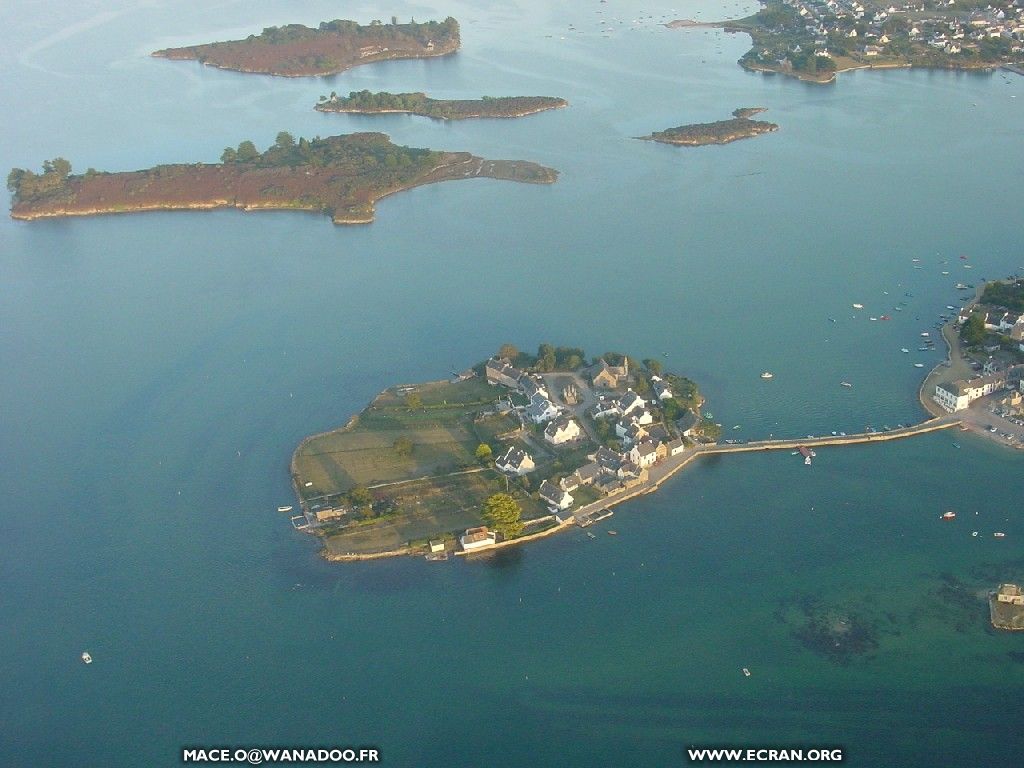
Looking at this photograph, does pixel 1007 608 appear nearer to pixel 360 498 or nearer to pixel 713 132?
pixel 360 498

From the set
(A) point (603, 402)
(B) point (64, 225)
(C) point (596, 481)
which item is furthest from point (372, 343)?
(B) point (64, 225)

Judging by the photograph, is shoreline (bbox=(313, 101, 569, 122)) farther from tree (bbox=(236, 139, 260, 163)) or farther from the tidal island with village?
the tidal island with village

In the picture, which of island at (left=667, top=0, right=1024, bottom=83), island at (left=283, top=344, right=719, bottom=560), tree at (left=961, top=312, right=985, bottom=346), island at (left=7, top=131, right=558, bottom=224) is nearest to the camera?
island at (left=283, top=344, right=719, bottom=560)

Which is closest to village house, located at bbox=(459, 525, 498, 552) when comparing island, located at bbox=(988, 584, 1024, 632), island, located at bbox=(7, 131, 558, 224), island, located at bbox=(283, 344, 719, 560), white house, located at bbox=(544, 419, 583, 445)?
island, located at bbox=(283, 344, 719, 560)

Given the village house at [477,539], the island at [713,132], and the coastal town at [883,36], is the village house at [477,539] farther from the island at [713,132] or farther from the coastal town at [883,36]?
the coastal town at [883,36]

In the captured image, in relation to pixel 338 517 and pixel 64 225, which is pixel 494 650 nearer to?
pixel 338 517

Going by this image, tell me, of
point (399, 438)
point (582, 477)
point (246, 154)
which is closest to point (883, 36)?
point (246, 154)
